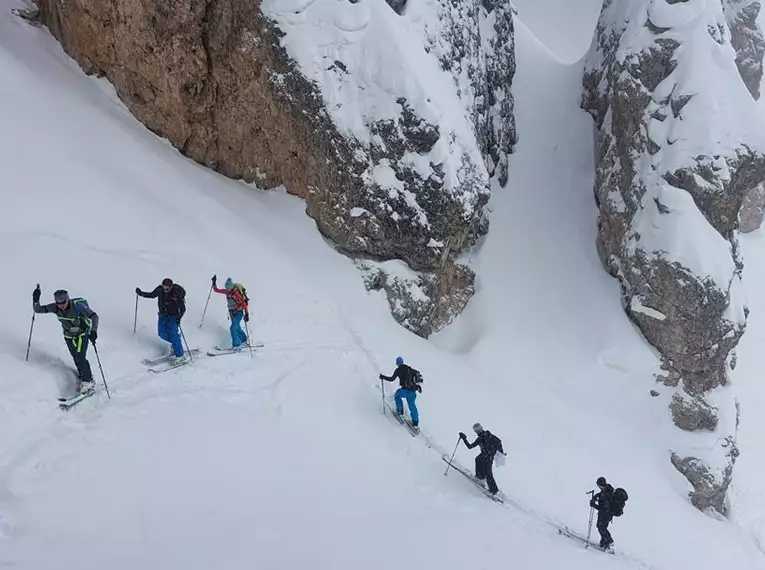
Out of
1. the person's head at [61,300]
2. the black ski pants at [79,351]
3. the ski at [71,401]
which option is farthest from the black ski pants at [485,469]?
the person's head at [61,300]

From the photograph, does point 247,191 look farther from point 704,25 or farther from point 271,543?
point 704,25

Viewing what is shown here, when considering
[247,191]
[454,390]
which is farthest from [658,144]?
[247,191]

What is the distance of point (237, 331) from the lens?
14.9 meters

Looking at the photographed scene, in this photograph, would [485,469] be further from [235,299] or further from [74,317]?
[74,317]

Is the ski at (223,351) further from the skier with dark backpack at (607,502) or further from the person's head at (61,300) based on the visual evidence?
the skier with dark backpack at (607,502)

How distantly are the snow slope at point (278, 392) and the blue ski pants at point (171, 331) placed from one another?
0.46 metres

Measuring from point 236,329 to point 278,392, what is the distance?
1.99 meters

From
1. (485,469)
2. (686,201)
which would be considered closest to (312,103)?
(485,469)

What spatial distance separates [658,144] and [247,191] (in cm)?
1764

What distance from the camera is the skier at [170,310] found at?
500 inches

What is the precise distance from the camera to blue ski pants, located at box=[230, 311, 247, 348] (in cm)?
1470

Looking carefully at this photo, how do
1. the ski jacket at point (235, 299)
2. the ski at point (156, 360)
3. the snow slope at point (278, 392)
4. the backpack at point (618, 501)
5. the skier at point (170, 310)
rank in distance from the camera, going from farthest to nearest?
the ski jacket at point (235, 299)
the backpack at point (618, 501)
the skier at point (170, 310)
the ski at point (156, 360)
the snow slope at point (278, 392)

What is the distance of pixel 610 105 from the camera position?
31.0 m

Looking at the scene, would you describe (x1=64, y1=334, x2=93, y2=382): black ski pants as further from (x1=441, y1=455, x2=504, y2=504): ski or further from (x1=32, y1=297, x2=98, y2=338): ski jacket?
(x1=441, y1=455, x2=504, y2=504): ski
